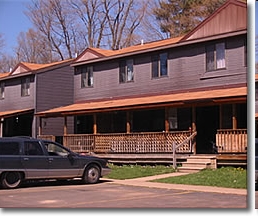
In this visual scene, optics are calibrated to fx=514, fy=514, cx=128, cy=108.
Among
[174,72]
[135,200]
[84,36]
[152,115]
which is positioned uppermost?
[84,36]

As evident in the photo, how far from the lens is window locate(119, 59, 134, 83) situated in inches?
1110

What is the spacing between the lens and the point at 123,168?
74.4ft

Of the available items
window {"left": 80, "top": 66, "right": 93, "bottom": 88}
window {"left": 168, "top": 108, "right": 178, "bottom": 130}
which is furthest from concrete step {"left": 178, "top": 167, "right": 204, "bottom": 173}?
window {"left": 80, "top": 66, "right": 93, "bottom": 88}

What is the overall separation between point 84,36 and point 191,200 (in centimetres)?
3447

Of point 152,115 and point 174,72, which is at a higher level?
point 174,72

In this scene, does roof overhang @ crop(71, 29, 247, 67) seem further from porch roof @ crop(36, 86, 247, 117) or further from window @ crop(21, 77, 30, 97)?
window @ crop(21, 77, 30, 97)

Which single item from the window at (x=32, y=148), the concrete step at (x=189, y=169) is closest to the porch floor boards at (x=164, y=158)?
the concrete step at (x=189, y=169)

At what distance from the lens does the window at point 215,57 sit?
77.5 feet

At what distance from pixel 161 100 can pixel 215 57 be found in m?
3.21

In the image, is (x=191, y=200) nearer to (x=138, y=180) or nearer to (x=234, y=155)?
(x=138, y=180)

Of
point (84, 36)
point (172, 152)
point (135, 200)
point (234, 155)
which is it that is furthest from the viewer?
point (84, 36)

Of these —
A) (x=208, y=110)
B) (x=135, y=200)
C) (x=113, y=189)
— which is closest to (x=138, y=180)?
(x=113, y=189)

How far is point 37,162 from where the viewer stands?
16203 millimetres

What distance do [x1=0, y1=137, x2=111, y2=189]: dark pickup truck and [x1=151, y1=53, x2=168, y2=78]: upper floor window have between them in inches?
392
